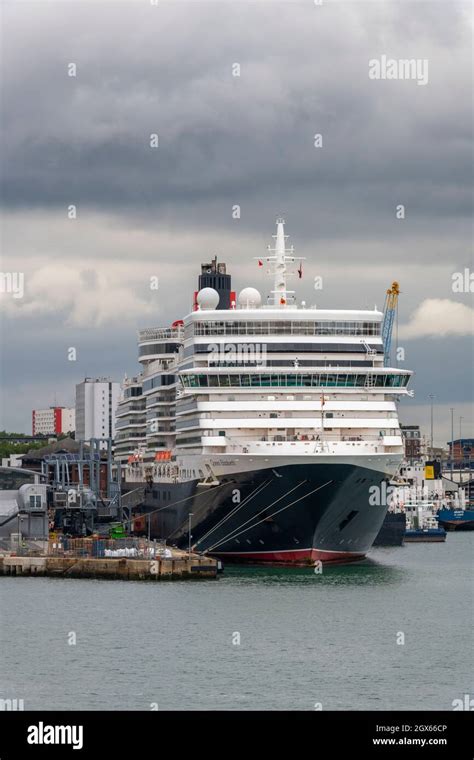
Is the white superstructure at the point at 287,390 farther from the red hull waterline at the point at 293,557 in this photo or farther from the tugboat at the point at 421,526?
the tugboat at the point at 421,526

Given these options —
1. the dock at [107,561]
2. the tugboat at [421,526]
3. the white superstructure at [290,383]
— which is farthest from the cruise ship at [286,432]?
the tugboat at [421,526]

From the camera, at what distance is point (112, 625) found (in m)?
60.1

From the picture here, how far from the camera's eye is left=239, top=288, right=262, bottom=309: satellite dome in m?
88.7

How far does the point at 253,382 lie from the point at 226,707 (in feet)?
119

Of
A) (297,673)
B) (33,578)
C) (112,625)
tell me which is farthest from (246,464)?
(297,673)

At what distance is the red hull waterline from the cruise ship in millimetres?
67

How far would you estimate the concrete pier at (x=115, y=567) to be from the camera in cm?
7669

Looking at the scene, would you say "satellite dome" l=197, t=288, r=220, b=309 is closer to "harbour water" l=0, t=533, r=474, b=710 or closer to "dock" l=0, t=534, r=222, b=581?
"dock" l=0, t=534, r=222, b=581

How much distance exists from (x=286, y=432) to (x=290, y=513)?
4.37 metres

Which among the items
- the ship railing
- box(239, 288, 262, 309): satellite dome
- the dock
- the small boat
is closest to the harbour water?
the dock

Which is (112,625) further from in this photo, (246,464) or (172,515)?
(172,515)

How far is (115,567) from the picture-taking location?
79.6 m

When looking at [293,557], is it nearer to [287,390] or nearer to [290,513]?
[290,513]

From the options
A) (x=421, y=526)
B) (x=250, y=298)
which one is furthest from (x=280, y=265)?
(x=421, y=526)
